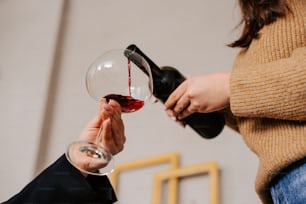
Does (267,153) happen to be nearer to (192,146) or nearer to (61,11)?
(192,146)

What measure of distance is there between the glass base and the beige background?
571mm

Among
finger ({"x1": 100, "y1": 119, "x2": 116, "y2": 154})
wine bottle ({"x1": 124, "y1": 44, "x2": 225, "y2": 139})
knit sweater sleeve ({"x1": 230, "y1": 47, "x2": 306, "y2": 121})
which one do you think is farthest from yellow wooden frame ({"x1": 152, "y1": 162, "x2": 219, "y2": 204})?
knit sweater sleeve ({"x1": 230, "y1": 47, "x2": 306, "y2": 121})

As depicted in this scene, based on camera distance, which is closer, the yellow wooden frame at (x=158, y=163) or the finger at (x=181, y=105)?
the finger at (x=181, y=105)

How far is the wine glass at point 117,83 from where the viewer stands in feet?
2.41

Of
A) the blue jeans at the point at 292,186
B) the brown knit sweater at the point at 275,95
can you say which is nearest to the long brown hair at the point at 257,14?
the brown knit sweater at the point at 275,95

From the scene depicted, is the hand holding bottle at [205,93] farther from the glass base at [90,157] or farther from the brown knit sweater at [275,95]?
the glass base at [90,157]

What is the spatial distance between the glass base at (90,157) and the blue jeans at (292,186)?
0.27 metres

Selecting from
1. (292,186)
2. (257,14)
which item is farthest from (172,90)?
(292,186)

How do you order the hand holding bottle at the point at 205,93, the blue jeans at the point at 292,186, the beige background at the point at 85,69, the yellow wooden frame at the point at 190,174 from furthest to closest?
the beige background at the point at 85,69, the yellow wooden frame at the point at 190,174, the hand holding bottle at the point at 205,93, the blue jeans at the point at 292,186

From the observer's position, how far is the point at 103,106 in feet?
2.44

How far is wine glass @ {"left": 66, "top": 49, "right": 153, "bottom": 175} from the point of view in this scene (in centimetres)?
73

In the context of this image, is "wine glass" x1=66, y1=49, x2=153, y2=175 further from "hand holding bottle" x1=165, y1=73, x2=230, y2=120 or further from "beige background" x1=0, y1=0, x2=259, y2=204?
"beige background" x1=0, y1=0, x2=259, y2=204

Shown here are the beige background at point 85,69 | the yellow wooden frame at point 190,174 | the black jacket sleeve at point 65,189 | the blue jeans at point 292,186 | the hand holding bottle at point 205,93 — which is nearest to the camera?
the blue jeans at point 292,186

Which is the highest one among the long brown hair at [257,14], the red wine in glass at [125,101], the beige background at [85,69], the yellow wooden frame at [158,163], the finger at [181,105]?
the long brown hair at [257,14]
